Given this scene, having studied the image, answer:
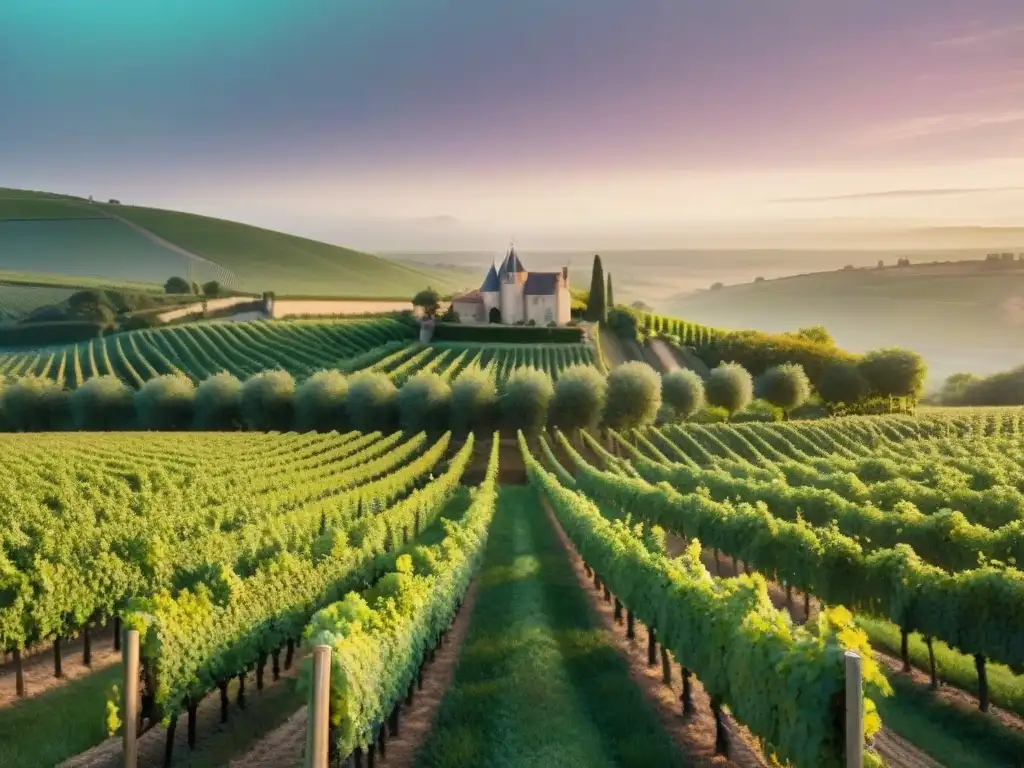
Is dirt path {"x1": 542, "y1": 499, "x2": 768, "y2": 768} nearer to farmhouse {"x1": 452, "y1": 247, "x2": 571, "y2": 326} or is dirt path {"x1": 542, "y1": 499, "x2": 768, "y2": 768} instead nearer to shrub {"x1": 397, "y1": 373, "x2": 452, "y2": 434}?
shrub {"x1": 397, "y1": 373, "x2": 452, "y2": 434}

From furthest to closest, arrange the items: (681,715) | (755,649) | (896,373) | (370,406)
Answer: (896,373), (370,406), (681,715), (755,649)

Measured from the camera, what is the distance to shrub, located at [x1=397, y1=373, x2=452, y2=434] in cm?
5912

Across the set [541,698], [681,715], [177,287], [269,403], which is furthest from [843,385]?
[177,287]

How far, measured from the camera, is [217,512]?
24141 millimetres

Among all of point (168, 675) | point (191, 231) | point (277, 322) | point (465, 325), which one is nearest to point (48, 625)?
point (168, 675)

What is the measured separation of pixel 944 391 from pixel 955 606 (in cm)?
11119

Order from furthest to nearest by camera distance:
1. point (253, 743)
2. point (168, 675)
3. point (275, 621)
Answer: point (275, 621), point (253, 743), point (168, 675)

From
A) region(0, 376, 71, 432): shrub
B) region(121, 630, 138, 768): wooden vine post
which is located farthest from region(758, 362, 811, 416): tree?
region(121, 630, 138, 768): wooden vine post

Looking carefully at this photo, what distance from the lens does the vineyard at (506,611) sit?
10.6 metres

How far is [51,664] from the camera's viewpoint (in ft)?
57.8

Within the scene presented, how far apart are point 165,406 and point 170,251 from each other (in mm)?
113475

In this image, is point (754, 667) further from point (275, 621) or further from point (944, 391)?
point (944, 391)

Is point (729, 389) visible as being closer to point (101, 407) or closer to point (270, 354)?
point (270, 354)

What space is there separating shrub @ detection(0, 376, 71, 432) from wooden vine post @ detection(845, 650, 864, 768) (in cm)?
6958
